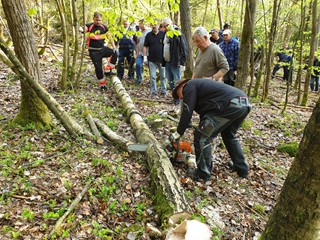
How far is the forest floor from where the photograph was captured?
2834 millimetres

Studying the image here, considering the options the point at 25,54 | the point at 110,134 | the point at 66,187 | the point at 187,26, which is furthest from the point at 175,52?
the point at 66,187

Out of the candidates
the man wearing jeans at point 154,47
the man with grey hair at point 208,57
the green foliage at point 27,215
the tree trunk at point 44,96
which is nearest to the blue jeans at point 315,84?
the man wearing jeans at point 154,47

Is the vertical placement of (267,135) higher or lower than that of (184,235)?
lower

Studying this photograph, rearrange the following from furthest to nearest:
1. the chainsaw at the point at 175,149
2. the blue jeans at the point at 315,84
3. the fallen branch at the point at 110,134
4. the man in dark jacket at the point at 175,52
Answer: the blue jeans at the point at 315,84 → the man in dark jacket at the point at 175,52 → the fallen branch at the point at 110,134 → the chainsaw at the point at 175,149

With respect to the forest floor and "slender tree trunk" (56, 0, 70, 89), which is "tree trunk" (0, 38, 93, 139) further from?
"slender tree trunk" (56, 0, 70, 89)

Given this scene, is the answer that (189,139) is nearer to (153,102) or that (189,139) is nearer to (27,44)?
(153,102)

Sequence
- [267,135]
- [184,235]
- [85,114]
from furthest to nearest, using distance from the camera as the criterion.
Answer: [267,135], [85,114], [184,235]

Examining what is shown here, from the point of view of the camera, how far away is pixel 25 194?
3131 mm

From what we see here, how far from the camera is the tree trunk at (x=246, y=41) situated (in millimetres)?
5601

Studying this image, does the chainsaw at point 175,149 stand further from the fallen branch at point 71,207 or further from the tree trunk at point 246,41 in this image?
the tree trunk at point 246,41

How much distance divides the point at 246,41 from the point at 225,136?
8.90ft

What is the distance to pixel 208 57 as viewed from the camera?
4938 mm

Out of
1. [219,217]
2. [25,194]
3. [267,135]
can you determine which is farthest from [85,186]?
[267,135]

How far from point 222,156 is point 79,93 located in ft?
14.5
